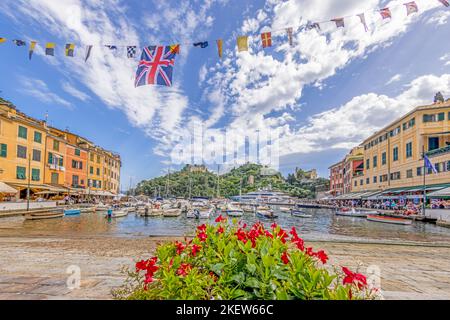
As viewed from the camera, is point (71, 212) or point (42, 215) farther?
point (71, 212)

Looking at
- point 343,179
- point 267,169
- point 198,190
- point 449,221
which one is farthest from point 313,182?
point 449,221

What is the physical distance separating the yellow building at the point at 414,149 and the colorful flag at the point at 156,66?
36828mm

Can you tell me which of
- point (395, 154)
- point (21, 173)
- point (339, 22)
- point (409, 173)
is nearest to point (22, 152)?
point (21, 173)

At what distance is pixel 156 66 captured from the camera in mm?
10320

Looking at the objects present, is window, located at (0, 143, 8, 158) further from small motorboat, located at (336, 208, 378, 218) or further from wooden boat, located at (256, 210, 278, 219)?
small motorboat, located at (336, 208, 378, 218)

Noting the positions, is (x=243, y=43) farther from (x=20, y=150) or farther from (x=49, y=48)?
(x=20, y=150)

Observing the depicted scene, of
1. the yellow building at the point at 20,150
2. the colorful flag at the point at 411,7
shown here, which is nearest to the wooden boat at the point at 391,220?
the colorful flag at the point at 411,7

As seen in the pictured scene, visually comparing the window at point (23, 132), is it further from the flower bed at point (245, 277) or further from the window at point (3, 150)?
the flower bed at point (245, 277)

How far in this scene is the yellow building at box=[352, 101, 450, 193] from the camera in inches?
1289

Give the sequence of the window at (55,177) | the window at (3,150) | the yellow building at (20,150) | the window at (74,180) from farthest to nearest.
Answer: the window at (74,180)
the window at (55,177)
the yellow building at (20,150)
the window at (3,150)

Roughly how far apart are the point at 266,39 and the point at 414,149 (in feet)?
124

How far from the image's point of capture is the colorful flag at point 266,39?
12.1 m

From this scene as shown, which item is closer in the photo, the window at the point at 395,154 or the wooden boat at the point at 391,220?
the wooden boat at the point at 391,220
